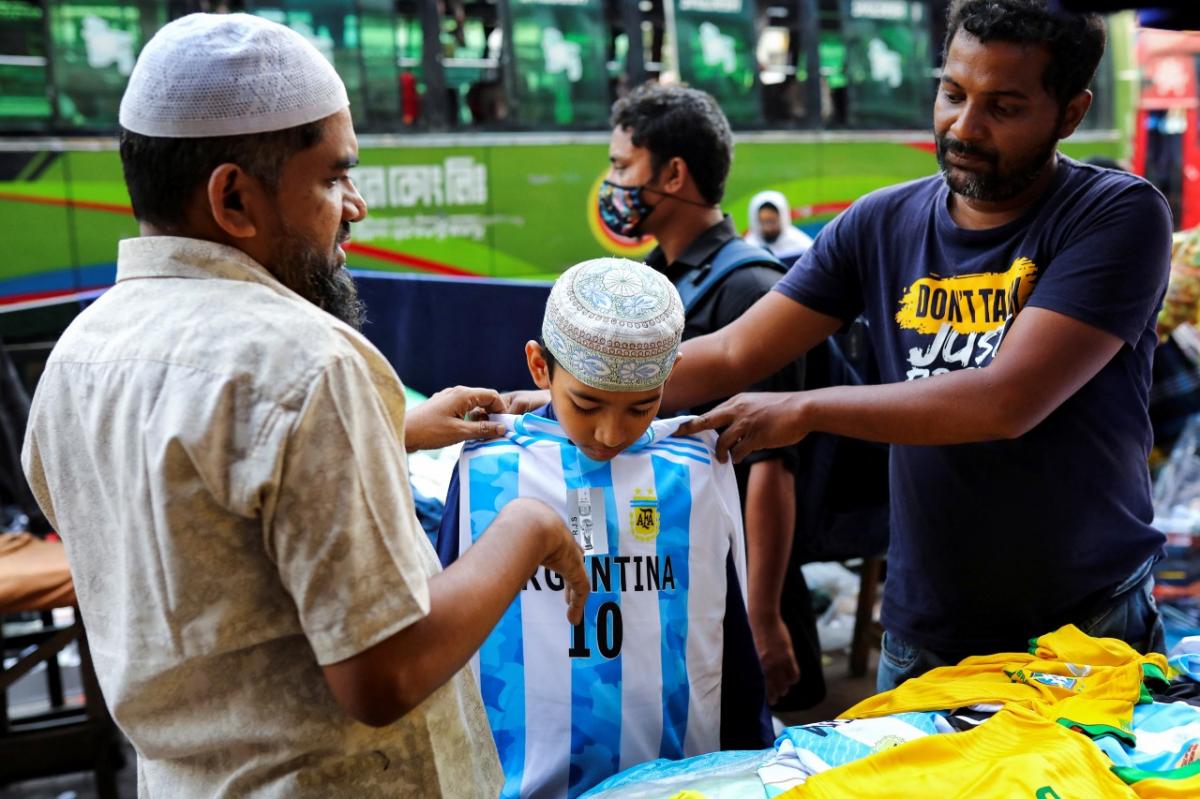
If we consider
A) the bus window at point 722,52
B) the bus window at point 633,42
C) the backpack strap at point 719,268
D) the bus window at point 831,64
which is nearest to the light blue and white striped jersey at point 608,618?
the backpack strap at point 719,268

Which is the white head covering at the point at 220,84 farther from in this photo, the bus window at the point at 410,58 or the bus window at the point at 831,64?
the bus window at the point at 831,64

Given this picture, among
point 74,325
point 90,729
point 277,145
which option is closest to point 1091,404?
point 277,145

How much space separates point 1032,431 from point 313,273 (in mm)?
1395

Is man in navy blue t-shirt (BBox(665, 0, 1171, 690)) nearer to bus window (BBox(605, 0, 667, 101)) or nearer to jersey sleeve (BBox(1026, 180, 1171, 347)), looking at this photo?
jersey sleeve (BBox(1026, 180, 1171, 347))

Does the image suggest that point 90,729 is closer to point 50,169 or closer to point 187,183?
point 187,183

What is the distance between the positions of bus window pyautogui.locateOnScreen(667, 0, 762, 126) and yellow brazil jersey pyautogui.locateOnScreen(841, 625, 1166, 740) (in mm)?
8140

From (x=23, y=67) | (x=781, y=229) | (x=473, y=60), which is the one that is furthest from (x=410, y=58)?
(x=781, y=229)

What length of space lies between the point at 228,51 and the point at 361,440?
46 centimetres

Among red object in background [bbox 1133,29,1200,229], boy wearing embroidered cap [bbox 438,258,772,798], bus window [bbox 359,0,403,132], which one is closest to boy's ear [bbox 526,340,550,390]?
boy wearing embroidered cap [bbox 438,258,772,798]

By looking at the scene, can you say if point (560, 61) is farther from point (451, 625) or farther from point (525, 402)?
point (451, 625)

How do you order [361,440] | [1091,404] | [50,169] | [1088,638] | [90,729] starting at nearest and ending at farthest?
[361,440] < [1088,638] < [1091,404] < [90,729] < [50,169]

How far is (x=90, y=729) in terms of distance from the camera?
3.83 metres

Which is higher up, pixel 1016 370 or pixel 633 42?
pixel 633 42

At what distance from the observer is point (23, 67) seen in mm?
7227
